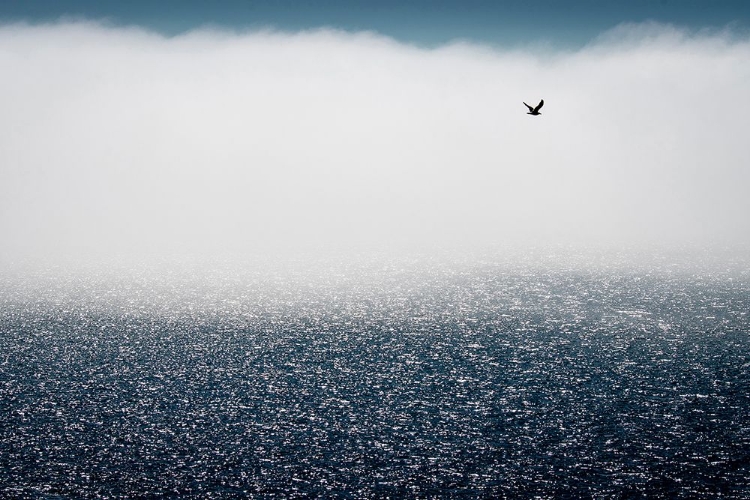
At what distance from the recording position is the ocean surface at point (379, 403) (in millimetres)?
62875

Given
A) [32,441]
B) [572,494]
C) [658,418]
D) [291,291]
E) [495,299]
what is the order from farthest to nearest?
[291,291], [495,299], [658,418], [32,441], [572,494]

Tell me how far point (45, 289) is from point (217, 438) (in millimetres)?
156516

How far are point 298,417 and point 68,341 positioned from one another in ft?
229

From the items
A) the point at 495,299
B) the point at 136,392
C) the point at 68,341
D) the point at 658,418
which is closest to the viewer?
the point at 658,418

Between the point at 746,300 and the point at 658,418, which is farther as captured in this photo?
the point at 746,300

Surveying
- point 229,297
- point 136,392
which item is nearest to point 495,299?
point 229,297

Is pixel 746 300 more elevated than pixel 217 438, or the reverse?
pixel 746 300

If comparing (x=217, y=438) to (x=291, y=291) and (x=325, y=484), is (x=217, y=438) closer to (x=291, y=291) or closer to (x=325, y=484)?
(x=325, y=484)

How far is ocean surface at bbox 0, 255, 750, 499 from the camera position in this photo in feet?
206

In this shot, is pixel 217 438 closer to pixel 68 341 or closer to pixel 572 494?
pixel 572 494

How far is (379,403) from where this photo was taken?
86312mm

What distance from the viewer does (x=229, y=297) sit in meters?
186

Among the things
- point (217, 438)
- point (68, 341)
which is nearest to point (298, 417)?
point (217, 438)

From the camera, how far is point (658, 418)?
78000mm
